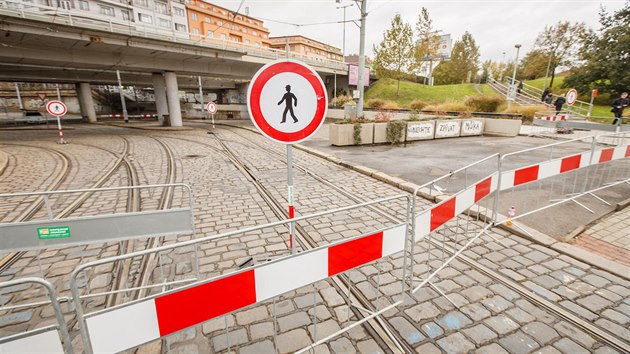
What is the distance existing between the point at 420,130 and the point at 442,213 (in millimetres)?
12224

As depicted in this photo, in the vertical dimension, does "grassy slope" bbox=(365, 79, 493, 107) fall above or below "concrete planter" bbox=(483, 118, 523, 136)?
above

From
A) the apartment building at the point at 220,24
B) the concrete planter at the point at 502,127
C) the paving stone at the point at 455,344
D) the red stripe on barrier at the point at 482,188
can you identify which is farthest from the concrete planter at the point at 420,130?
the apartment building at the point at 220,24

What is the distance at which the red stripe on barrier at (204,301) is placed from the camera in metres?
1.77

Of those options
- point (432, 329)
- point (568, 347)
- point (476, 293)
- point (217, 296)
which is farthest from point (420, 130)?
point (217, 296)

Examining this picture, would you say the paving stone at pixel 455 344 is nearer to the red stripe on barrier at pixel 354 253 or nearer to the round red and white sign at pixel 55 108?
the red stripe on barrier at pixel 354 253

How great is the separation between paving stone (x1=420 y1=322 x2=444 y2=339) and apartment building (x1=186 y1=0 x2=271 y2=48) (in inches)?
2387

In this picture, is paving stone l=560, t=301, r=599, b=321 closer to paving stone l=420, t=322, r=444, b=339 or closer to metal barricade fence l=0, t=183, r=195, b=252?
paving stone l=420, t=322, r=444, b=339

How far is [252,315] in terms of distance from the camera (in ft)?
9.53

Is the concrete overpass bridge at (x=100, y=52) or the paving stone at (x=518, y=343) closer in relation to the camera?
the paving stone at (x=518, y=343)

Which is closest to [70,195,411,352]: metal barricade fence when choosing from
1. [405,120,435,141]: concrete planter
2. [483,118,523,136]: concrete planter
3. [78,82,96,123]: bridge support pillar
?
[405,120,435,141]: concrete planter

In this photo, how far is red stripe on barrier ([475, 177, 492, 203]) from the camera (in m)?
4.30

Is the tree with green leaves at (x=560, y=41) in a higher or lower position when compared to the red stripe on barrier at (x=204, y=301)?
higher

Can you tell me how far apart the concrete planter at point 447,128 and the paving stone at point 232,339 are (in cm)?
1519

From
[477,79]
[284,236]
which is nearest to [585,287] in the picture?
[284,236]
